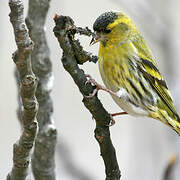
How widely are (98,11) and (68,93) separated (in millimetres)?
1463

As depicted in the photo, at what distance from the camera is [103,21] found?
2855mm

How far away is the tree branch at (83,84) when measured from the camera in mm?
1738

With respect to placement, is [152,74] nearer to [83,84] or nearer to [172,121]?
[172,121]

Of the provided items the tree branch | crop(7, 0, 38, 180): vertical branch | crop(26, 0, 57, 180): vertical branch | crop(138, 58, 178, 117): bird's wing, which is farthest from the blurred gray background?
crop(7, 0, 38, 180): vertical branch

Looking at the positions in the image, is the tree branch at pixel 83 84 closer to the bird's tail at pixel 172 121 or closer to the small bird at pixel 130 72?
the small bird at pixel 130 72

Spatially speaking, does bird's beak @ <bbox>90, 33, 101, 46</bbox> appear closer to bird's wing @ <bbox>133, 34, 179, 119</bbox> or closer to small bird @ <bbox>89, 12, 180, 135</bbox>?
small bird @ <bbox>89, 12, 180, 135</bbox>

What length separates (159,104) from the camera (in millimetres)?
3184

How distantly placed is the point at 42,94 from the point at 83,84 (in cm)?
58

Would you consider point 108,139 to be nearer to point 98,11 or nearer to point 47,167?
point 47,167

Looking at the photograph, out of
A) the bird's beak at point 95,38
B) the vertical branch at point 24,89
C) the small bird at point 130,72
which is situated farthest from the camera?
the small bird at point 130,72

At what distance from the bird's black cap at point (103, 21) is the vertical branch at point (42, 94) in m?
0.48

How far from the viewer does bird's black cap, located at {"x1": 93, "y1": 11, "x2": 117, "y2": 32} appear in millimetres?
2811

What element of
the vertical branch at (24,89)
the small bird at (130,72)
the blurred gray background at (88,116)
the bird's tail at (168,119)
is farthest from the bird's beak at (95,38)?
the vertical branch at (24,89)

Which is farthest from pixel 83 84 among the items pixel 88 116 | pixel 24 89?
pixel 88 116
